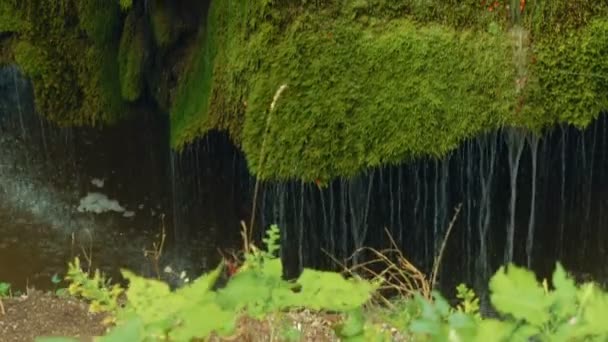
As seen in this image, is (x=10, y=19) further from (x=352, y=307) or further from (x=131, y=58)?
(x=352, y=307)

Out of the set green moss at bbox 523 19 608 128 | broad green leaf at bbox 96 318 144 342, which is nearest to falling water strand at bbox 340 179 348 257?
green moss at bbox 523 19 608 128

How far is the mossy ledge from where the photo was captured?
4.27 metres

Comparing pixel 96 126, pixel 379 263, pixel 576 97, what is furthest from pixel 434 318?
pixel 96 126

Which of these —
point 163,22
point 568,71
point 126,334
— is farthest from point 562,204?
point 126,334

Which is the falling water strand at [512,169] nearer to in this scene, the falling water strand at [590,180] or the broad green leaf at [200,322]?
the falling water strand at [590,180]

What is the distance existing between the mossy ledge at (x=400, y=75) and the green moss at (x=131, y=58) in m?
1.17

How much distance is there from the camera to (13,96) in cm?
612

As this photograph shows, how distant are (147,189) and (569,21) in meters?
3.18

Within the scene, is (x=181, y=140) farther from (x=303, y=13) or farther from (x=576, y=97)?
(x=576, y=97)

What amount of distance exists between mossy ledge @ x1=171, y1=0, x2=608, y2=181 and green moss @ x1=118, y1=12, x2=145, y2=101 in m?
1.17

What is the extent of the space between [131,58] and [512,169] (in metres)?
2.50

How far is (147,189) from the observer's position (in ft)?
20.1

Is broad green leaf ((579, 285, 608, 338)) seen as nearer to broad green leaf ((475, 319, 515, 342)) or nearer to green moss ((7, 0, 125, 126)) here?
broad green leaf ((475, 319, 515, 342))

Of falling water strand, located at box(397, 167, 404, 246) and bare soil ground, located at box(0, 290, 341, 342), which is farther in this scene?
falling water strand, located at box(397, 167, 404, 246)
